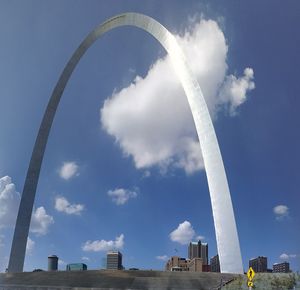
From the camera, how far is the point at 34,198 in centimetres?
5228

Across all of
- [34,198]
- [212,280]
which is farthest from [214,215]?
[34,198]

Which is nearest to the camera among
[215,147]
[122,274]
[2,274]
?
[122,274]

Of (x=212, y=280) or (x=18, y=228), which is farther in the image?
(x=18, y=228)

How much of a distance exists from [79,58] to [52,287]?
1361 inches

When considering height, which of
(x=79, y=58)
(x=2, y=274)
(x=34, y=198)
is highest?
(x=79, y=58)

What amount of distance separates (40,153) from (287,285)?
3562 cm

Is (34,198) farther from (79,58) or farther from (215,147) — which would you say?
(215,147)

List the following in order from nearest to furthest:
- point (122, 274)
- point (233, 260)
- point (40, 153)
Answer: point (122, 274), point (233, 260), point (40, 153)

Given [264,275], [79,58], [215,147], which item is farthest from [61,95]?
[264,275]

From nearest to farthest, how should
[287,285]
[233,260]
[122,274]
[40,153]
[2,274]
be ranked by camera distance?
[287,285]
[122,274]
[233,260]
[2,274]
[40,153]

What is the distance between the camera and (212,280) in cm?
3022

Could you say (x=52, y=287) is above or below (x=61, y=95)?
below

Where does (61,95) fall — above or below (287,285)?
above

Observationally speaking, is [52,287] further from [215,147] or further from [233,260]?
[215,147]
